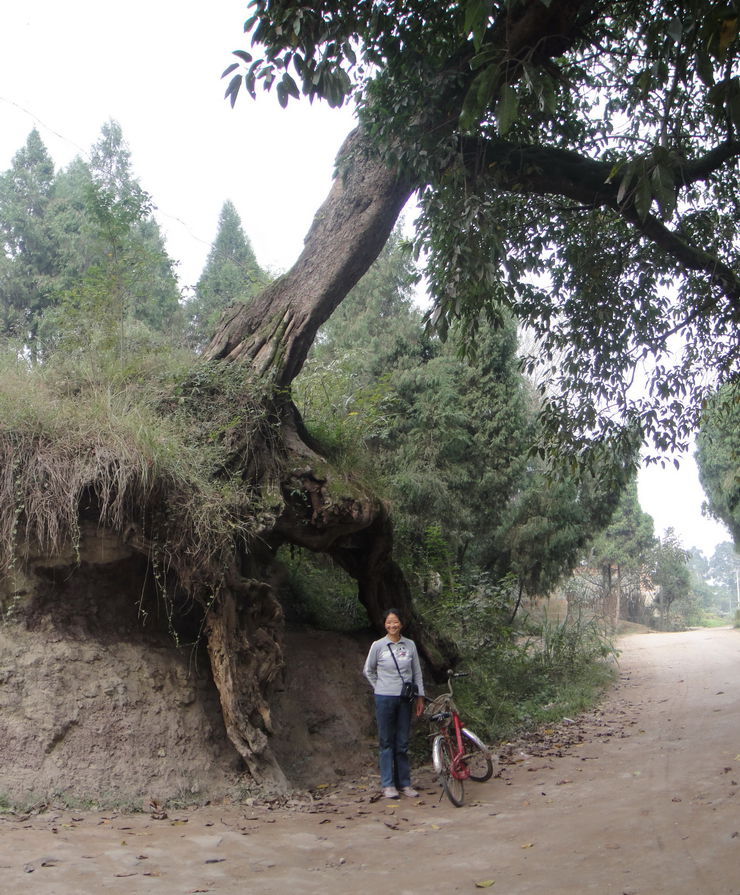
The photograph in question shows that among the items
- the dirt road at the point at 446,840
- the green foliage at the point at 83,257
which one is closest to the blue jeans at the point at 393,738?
the dirt road at the point at 446,840

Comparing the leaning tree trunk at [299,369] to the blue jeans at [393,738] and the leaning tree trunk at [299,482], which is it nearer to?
the leaning tree trunk at [299,482]

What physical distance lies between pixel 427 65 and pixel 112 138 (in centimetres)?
2887

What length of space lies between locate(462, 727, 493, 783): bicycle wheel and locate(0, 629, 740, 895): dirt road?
0.13 metres

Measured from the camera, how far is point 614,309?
10.7 meters

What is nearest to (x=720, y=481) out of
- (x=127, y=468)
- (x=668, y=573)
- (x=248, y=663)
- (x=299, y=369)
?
(x=668, y=573)

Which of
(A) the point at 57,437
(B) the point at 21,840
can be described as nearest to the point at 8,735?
(B) the point at 21,840

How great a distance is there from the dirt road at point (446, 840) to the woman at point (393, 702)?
0.96 feet

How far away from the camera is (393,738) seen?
7777mm

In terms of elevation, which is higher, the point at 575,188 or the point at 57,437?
the point at 575,188

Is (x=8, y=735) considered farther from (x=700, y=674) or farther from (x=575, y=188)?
(x=700, y=674)

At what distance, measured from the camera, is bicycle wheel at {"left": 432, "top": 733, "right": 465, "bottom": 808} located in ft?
23.7

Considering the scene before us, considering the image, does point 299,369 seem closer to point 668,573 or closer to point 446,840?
point 446,840

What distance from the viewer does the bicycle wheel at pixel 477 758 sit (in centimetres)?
774

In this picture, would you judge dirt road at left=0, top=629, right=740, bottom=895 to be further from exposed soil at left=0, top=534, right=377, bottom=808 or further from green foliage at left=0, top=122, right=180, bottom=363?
green foliage at left=0, top=122, right=180, bottom=363
